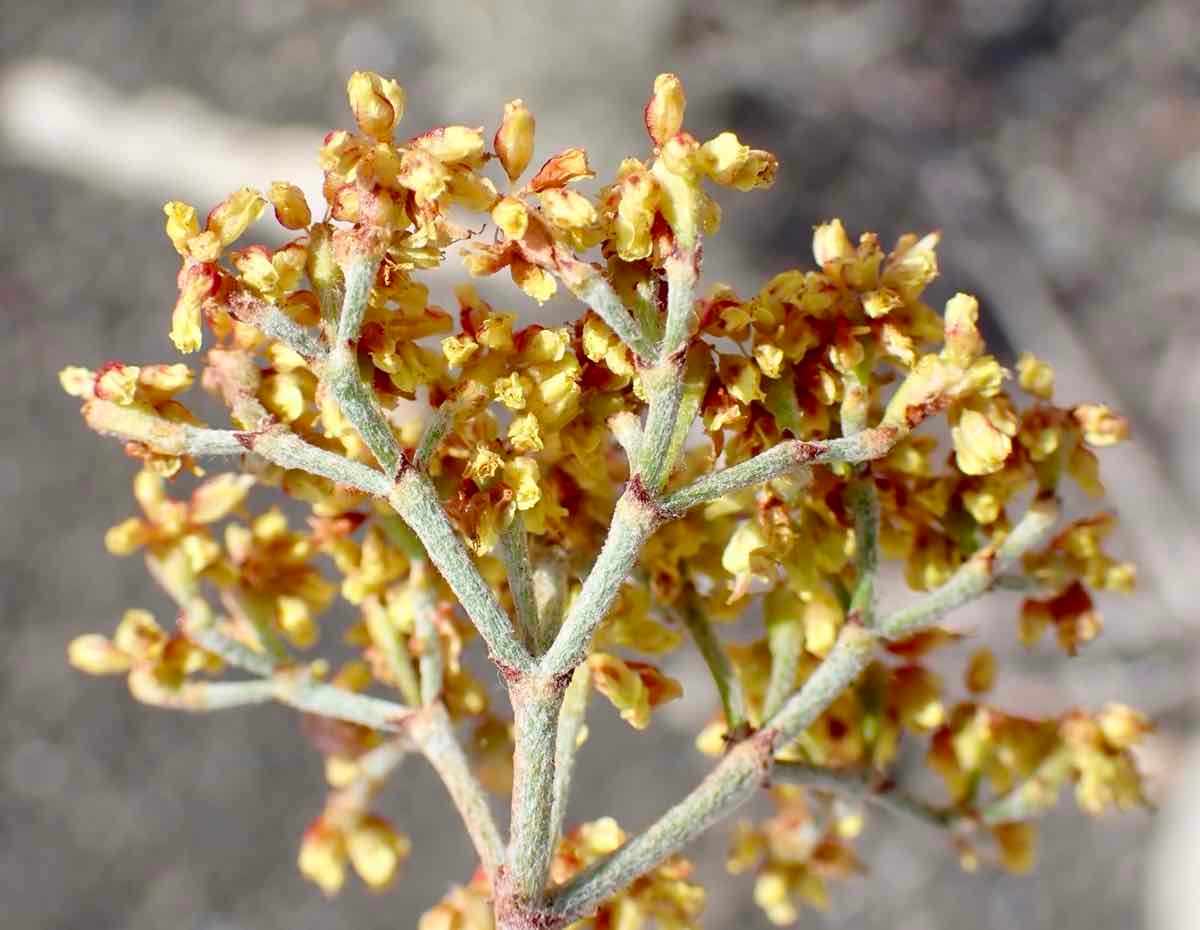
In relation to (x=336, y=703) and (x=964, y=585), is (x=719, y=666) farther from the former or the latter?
(x=336, y=703)

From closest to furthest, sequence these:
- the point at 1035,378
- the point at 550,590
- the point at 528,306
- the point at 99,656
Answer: the point at 550,590 → the point at 1035,378 → the point at 99,656 → the point at 528,306

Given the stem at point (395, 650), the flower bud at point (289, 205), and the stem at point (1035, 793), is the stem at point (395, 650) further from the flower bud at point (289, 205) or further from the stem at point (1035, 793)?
the stem at point (1035, 793)

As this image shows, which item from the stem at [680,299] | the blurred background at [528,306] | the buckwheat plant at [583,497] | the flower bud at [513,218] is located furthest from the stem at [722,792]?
the blurred background at [528,306]

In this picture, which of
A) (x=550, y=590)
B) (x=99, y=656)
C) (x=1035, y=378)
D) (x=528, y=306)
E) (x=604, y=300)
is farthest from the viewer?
(x=528, y=306)

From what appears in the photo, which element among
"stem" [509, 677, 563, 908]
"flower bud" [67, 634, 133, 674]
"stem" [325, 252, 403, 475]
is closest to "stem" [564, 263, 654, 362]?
"stem" [325, 252, 403, 475]

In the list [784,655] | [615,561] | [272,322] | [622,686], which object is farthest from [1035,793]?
[272,322]

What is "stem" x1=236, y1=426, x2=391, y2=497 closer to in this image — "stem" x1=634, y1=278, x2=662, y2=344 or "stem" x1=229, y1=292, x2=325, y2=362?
"stem" x1=229, y1=292, x2=325, y2=362
